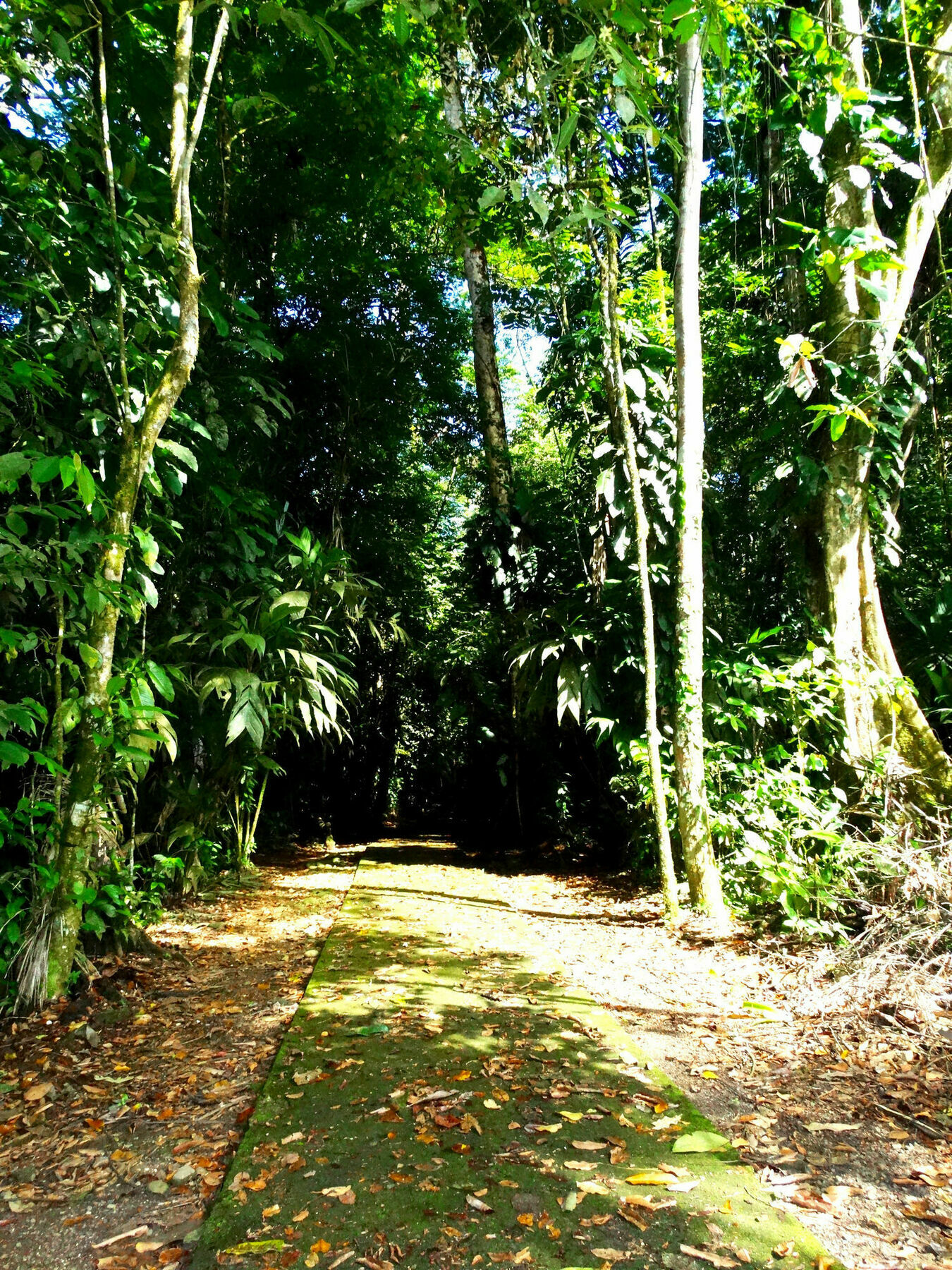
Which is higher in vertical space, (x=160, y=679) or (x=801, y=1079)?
(x=160, y=679)

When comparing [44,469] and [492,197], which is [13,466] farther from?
[492,197]

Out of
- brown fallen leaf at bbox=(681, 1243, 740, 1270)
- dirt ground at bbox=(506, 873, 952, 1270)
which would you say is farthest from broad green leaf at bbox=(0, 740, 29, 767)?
dirt ground at bbox=(506, 873, 952, 1270)

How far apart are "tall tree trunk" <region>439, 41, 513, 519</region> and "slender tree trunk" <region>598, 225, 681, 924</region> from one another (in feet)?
8.79

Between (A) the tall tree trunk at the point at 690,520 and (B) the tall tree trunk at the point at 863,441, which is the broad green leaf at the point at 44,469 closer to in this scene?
(A) the tall tree trunk at the point at 690,520

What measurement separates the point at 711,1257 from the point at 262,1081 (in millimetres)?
1575

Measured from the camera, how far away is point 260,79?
5.53 meters

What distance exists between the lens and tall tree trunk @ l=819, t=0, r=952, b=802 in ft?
13.8

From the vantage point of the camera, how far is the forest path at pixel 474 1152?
5.70 feet

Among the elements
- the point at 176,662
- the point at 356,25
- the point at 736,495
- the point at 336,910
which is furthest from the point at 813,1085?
the point at 356,25

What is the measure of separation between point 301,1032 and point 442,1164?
1.03 m

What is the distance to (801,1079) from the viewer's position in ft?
8.66

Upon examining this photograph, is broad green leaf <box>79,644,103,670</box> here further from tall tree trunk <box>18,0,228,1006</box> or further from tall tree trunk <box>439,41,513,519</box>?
tall tree trunk <box>439,41,513,519</box>

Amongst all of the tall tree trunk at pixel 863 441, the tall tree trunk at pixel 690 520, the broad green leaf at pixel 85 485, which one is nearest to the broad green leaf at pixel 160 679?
the broad green leaf at pixel 85 485

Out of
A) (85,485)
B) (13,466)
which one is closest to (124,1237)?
(85,485)
